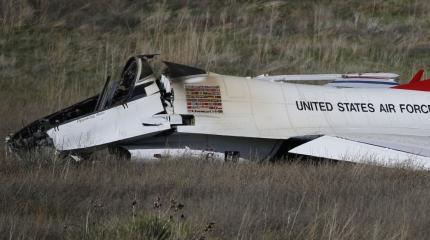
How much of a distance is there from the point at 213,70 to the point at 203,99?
33.6 feet

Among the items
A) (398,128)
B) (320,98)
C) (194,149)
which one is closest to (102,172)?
(194,149)

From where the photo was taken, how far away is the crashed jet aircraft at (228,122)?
11.1 m

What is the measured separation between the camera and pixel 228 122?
11445 mm

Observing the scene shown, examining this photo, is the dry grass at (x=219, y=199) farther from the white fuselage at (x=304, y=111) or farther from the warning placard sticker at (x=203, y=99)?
the warning placard sticker at (x=203, y=99)

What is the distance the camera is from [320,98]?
1205 cm

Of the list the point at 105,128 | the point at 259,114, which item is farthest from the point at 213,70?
the point at 105,128

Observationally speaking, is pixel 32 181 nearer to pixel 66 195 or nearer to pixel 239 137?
pixel 66 195

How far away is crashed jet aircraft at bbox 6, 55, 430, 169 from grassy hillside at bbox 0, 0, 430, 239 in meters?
0.56

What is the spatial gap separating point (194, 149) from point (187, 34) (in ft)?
41.3

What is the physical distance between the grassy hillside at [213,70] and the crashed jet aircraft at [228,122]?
1.84 ft

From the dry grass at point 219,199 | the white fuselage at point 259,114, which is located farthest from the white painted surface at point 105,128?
the dry grass at point 219,199

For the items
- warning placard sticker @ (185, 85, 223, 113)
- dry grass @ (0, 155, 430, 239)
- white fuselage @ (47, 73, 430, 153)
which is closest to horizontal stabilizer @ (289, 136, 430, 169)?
dry grass @ (0, 155, 430, 239)

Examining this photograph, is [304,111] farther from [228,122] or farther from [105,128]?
[105,128]

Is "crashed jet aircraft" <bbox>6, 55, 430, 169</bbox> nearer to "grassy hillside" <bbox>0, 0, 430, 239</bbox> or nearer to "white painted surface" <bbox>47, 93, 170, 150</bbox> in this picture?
"white painted surface" <bbox>47, 93, 170, 150</bbox>
